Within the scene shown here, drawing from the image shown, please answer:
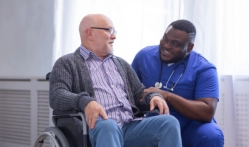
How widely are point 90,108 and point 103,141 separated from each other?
0.16 meters

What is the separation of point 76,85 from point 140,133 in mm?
417

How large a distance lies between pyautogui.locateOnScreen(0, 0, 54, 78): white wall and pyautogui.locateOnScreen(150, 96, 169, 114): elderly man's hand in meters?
1.76

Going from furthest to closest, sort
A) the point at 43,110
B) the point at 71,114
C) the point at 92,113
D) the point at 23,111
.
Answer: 1. the point at 23,111
2. the point at 43,110
3. the point at 71,114
4. the point at 92,113

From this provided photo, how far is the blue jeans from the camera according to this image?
167 centimetres

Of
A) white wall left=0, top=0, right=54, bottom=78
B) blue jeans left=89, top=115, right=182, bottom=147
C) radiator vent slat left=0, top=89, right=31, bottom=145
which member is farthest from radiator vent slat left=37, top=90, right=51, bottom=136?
blue jeans left=89, top=115, right=182, bottom=147

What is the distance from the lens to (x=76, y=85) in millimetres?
1965

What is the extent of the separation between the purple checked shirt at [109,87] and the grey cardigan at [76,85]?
35 mm

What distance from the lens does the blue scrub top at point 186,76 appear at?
2207 millimetres

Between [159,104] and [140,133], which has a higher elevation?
[159,104]

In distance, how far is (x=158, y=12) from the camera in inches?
110

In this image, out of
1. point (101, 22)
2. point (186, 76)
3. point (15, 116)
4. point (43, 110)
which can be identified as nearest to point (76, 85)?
point (101, 22)

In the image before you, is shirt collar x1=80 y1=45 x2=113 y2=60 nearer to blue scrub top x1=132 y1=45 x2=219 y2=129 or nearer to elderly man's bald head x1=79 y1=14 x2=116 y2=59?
elderly man's bald head x1=79 y1=14 x2=116 y2=59

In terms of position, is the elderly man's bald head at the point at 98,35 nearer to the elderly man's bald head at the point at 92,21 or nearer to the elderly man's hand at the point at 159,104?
the elderly man's bald head at the point at 92,21

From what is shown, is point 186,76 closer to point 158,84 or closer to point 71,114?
point 158,84
